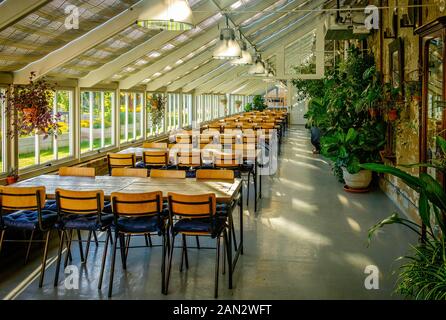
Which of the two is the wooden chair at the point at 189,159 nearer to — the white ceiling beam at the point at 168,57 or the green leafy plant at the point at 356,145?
the green leafy plant at the point at 356,145

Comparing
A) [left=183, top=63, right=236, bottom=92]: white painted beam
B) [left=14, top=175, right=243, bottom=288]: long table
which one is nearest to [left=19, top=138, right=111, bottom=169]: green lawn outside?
[left=14, top=175, right=243, bottom=288]: long table

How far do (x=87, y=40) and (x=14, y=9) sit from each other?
2.09 meters

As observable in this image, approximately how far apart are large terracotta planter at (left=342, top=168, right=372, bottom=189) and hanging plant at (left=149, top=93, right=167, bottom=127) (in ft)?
18.3

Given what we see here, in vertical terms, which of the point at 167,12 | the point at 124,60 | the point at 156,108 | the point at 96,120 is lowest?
the point at 96,120

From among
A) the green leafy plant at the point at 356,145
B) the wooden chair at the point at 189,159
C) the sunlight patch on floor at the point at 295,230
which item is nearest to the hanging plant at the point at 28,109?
the wooden chair at the point at 189,159

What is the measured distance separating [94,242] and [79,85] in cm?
360

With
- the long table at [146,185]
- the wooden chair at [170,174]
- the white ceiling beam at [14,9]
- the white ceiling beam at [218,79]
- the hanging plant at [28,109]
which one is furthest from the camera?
the white ceiling beam at [218,79]

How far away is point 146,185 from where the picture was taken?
197 inches

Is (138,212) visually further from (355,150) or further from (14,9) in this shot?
(355,150)

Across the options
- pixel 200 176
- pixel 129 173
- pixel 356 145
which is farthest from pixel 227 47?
pixel 356 145

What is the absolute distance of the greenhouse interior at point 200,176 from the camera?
4.15 meters

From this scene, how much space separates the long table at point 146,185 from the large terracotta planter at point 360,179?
369 cm
